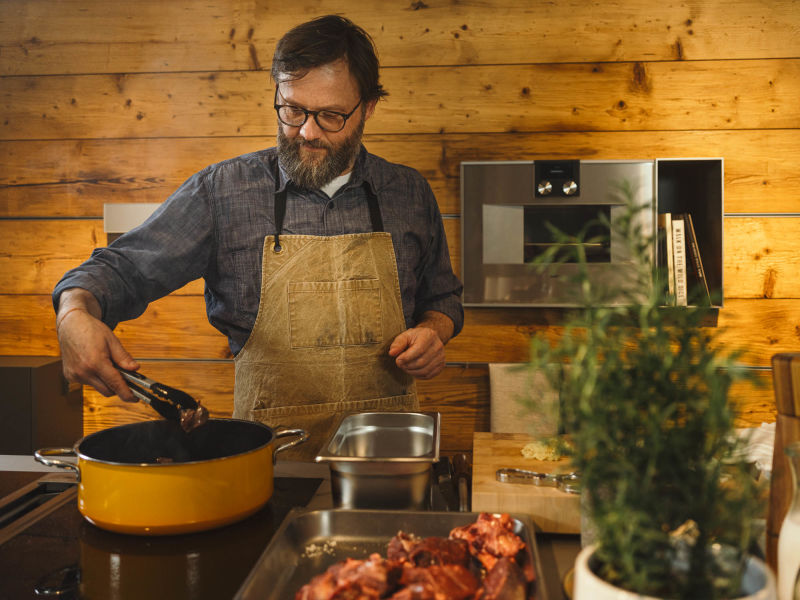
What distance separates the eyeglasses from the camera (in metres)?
1.55

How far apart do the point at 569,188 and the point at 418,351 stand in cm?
131

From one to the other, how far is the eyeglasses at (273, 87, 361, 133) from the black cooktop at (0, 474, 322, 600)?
3.15 ft

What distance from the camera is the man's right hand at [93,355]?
100cm

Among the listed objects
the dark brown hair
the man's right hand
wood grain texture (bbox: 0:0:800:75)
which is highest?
wood grain texture (bbox: 0:0:800:75)

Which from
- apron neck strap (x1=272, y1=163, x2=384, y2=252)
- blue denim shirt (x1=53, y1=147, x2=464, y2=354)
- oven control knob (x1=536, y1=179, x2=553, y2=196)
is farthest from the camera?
oven control knob (x1=536, y1=179, x2=553, y2=196)

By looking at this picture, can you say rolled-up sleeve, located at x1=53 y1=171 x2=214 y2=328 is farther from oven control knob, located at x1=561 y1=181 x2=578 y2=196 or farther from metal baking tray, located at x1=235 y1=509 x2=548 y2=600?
oven control knob, located at x1=561 y1=181 x2=578 y2=196

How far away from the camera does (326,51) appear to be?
5.10 ft

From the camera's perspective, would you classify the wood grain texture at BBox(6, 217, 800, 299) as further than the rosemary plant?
Yes

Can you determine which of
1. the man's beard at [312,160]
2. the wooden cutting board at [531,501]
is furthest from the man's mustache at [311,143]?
the wooden cutting board at [531,501]

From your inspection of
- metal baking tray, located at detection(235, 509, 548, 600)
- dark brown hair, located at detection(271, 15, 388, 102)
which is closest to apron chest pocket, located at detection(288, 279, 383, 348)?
dark brown hair, located at detection(271, 15, 388, 102)

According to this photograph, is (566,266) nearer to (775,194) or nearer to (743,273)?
(743,273)

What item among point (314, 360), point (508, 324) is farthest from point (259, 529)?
point (508, 324)

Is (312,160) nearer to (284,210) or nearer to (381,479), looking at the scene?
(284,210)

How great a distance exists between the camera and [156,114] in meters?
2.71
